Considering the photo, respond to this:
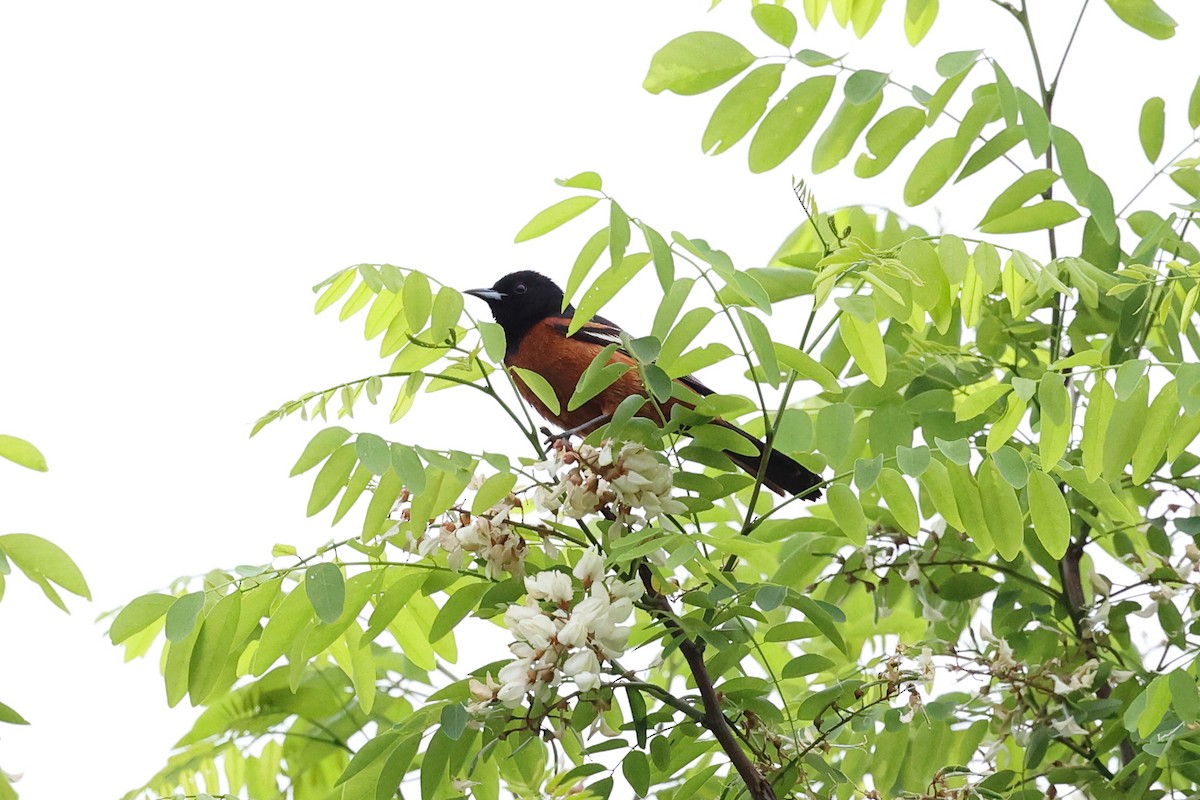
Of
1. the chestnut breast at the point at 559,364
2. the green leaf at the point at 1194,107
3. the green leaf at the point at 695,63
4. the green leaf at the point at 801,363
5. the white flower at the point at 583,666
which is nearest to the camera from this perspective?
the white flower at the point at 583,666

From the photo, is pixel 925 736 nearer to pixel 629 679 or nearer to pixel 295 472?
pixel 629 679

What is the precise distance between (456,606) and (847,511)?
24.4 inches

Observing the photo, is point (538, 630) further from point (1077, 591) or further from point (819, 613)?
point (1077, 591)

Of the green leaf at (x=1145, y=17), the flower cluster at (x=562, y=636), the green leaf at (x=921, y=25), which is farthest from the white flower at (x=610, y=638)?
the green leaf at (x=1145, y=17)

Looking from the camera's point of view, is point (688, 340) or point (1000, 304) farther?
point (1000, 304)

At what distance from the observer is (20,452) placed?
181 centimetres

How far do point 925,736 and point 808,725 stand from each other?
0.29 m

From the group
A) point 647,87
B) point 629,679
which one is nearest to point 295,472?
point 629,679

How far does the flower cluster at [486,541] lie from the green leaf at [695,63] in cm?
82

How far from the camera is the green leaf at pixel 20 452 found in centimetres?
180

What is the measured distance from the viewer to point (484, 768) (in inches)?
81.4

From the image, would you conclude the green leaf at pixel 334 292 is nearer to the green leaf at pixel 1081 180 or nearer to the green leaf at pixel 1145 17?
the green leaf at pixel 1081 180

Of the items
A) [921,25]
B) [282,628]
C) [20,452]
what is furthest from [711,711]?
[921,25]

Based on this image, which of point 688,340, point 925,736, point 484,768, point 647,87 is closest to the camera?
point 688,340
